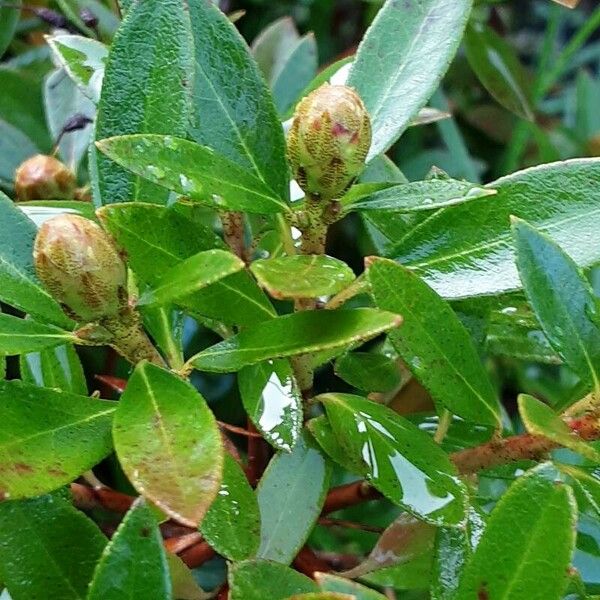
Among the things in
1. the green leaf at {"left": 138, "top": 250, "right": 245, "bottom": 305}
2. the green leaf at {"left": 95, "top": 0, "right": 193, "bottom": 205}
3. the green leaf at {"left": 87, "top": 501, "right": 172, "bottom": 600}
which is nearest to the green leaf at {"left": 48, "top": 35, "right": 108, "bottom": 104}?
the green leaf at {"left": 95, "top": 0, "right": 193, "bottom": 205}

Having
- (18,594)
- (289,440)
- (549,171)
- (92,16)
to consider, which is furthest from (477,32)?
(18,594)

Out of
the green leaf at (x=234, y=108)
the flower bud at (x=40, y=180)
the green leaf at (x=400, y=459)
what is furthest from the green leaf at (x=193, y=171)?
the flower bud at (x=40, y=180)

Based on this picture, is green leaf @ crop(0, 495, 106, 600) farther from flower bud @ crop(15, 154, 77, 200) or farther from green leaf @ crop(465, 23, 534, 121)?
green leaf @ crop(465, 23, 534, 121)

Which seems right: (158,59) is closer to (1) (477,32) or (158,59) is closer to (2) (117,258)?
(2) (117,258)

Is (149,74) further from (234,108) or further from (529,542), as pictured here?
(529,542)

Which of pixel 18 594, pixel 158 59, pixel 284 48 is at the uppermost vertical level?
pixel 158 59

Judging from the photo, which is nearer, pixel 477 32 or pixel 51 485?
pixel 51 485
